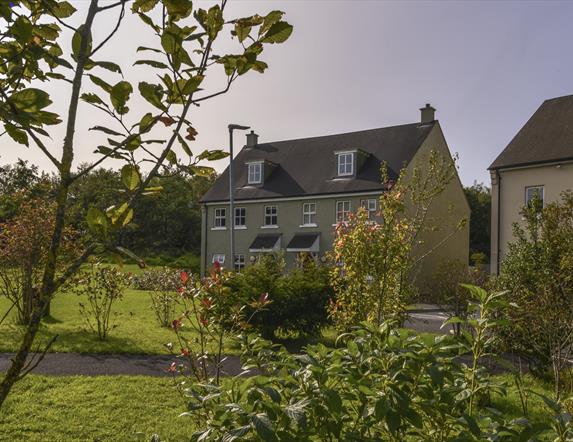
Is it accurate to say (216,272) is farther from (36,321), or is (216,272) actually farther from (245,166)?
(245,166)

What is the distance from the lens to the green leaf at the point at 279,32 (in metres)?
1.69

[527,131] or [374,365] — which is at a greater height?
[527,131]

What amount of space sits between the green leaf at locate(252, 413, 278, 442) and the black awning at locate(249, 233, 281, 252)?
1144 inches

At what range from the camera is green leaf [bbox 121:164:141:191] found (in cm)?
180

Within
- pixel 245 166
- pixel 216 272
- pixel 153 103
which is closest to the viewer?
pixel 153 103

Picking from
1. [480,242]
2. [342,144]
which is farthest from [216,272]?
[480,242]

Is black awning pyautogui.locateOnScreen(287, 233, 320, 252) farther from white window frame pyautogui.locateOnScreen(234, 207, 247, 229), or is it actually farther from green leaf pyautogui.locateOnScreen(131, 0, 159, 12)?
green leaf pyautogui.locateOnScreen(131, 0, 159, 12)

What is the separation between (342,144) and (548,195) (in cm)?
1458

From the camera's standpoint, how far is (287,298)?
12023mm

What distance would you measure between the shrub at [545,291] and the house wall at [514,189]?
11622 mm

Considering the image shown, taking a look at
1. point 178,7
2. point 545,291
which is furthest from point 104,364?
point 178,7

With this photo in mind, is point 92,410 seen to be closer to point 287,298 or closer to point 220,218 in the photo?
point 287,298

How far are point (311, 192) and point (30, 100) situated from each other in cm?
2906

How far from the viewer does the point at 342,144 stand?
32.9 metres
